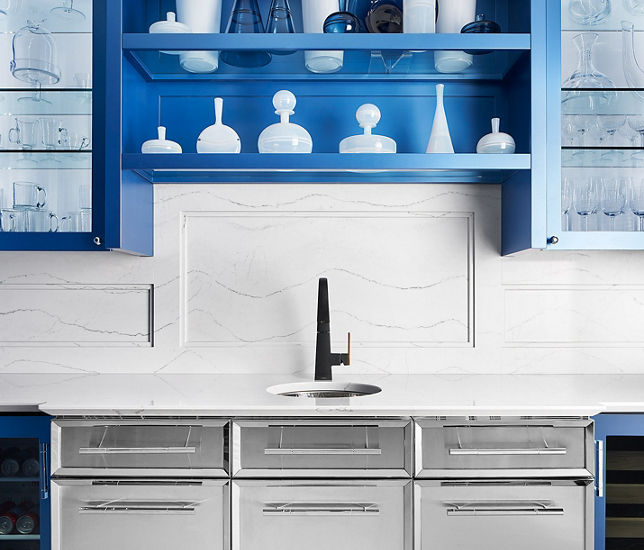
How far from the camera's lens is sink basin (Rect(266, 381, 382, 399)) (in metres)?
2.00

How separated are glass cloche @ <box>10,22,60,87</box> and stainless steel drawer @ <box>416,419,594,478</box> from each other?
1.68 m

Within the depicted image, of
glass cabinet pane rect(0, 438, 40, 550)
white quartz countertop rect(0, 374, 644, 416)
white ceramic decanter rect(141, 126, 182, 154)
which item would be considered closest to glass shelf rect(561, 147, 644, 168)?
white quartz countertop rect(0, 374, 644, 416)

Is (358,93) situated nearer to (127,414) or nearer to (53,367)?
(127,414)

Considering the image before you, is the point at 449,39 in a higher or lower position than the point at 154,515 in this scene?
higher

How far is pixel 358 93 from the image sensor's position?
2229mm

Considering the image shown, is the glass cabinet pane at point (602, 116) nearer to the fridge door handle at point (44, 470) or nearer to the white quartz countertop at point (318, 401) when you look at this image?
the white quartz countertop at point (318, 401)

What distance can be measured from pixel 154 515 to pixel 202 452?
216mm

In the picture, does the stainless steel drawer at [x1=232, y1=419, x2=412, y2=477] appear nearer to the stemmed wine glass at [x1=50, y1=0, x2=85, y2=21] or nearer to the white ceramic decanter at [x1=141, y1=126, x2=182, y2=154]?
the white ceramic decanter at [x1=141, y1=126, x2=182, y2=154]

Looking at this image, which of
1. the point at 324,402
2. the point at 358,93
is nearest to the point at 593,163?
the point at 358,93

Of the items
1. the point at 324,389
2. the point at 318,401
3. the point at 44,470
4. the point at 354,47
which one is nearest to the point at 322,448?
the point at 318,401

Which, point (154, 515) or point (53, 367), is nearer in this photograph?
point (154, 515)

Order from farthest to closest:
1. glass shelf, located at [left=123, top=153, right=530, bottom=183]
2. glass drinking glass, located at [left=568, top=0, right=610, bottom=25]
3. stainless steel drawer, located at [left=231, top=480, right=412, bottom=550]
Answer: glass drinking glass, located at [left=568, top=0, right=610, bottom=25]
glass shelf, located at [left=123, top=153, right=530, bottom=183]
stainless steel drawer, located at [left=231, top=480, right=412, bottom=550]

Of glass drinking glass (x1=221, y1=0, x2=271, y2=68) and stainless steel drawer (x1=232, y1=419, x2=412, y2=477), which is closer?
stainless steel drawer (x1=232, y1=419, x2=412, y2=477)

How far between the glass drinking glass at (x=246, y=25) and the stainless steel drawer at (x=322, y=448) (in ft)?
4.08
